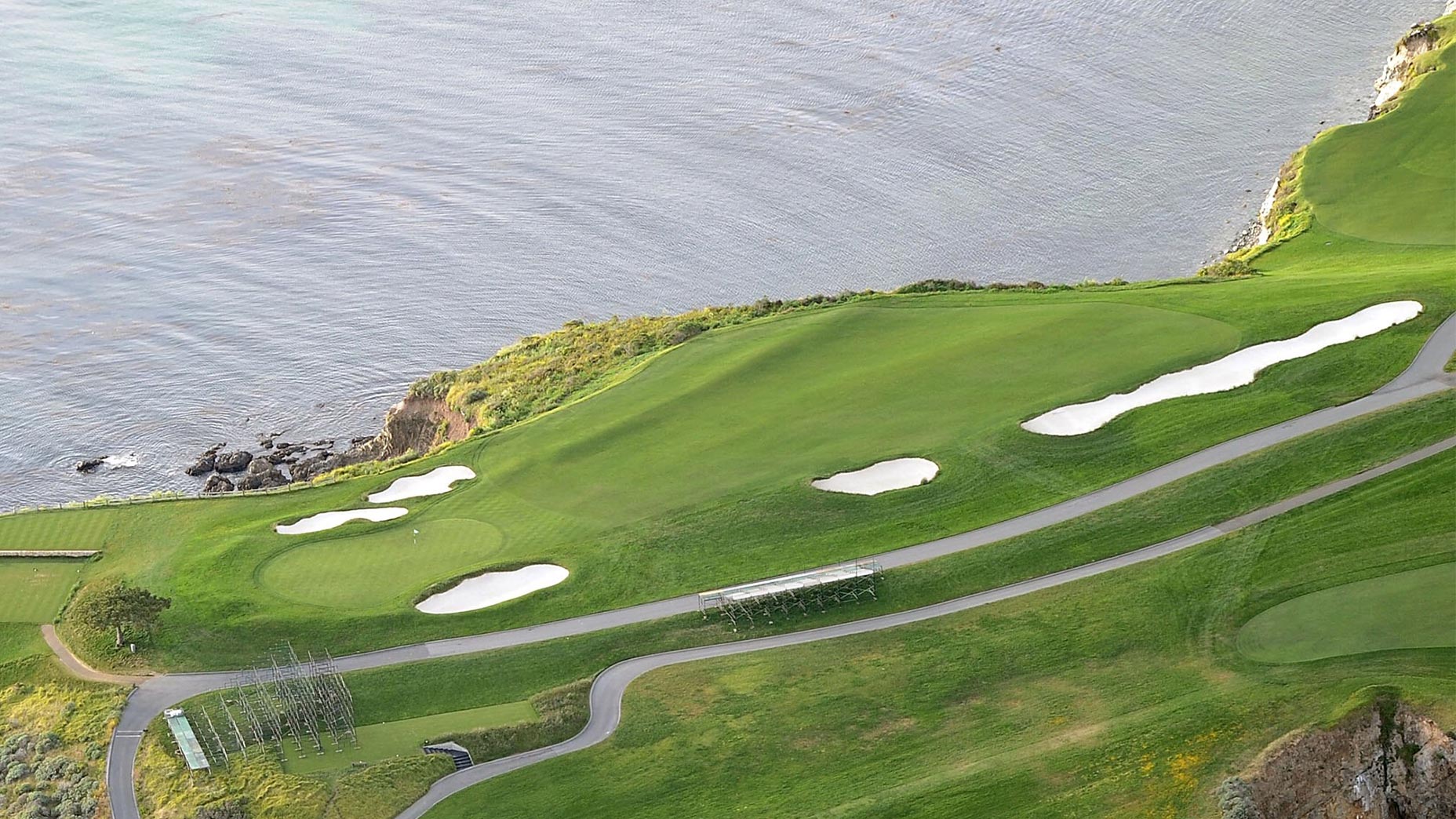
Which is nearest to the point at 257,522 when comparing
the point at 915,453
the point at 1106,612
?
the point at 915,453

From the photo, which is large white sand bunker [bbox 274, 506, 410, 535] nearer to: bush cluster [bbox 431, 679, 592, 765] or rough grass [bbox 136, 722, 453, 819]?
rough grass [bbox 136, 722, 453, 819]

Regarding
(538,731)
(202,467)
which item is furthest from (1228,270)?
(202,467)

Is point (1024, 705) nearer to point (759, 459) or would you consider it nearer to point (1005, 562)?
point (1005, 562)

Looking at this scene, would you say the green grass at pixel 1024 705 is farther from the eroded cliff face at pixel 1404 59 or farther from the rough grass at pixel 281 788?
the eroded cliff face at pixel 1404 59

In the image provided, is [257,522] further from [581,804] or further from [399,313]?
[399,313]

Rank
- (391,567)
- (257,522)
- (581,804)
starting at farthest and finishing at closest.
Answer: (257,522)
(391,567)
(581,804)
